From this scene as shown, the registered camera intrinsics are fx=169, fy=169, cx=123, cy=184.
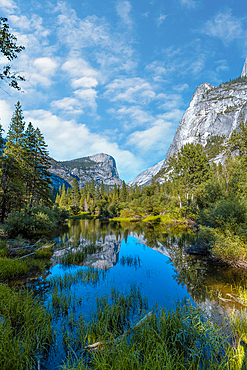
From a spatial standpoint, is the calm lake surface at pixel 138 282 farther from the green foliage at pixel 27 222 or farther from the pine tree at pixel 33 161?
the pine tree at pixel 33 161

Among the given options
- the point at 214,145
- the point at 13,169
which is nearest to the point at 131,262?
the point at 13,169

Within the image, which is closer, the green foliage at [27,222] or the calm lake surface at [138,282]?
the calm lake surface at [138,282]

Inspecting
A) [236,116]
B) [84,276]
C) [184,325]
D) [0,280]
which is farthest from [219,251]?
[236,116]

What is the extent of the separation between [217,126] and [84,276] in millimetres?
225294

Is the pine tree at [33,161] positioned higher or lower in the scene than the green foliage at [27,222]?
higher

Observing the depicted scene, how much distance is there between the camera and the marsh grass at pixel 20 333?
3811 millimetres

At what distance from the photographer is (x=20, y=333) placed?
15.9 feet

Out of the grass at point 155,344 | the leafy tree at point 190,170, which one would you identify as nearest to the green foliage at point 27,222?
the grass at point 155,344

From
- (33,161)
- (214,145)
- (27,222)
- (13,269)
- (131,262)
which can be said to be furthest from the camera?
(214,145)

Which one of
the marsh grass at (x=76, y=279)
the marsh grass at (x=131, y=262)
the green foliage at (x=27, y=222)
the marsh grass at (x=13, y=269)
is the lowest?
the marsh grass at (x=131, y=262)

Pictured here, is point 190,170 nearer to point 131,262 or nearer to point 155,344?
point 131,262

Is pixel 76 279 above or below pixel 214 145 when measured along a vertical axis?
below

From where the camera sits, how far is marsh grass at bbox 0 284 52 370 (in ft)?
12.5

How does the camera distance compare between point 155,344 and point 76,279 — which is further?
point 76,279
